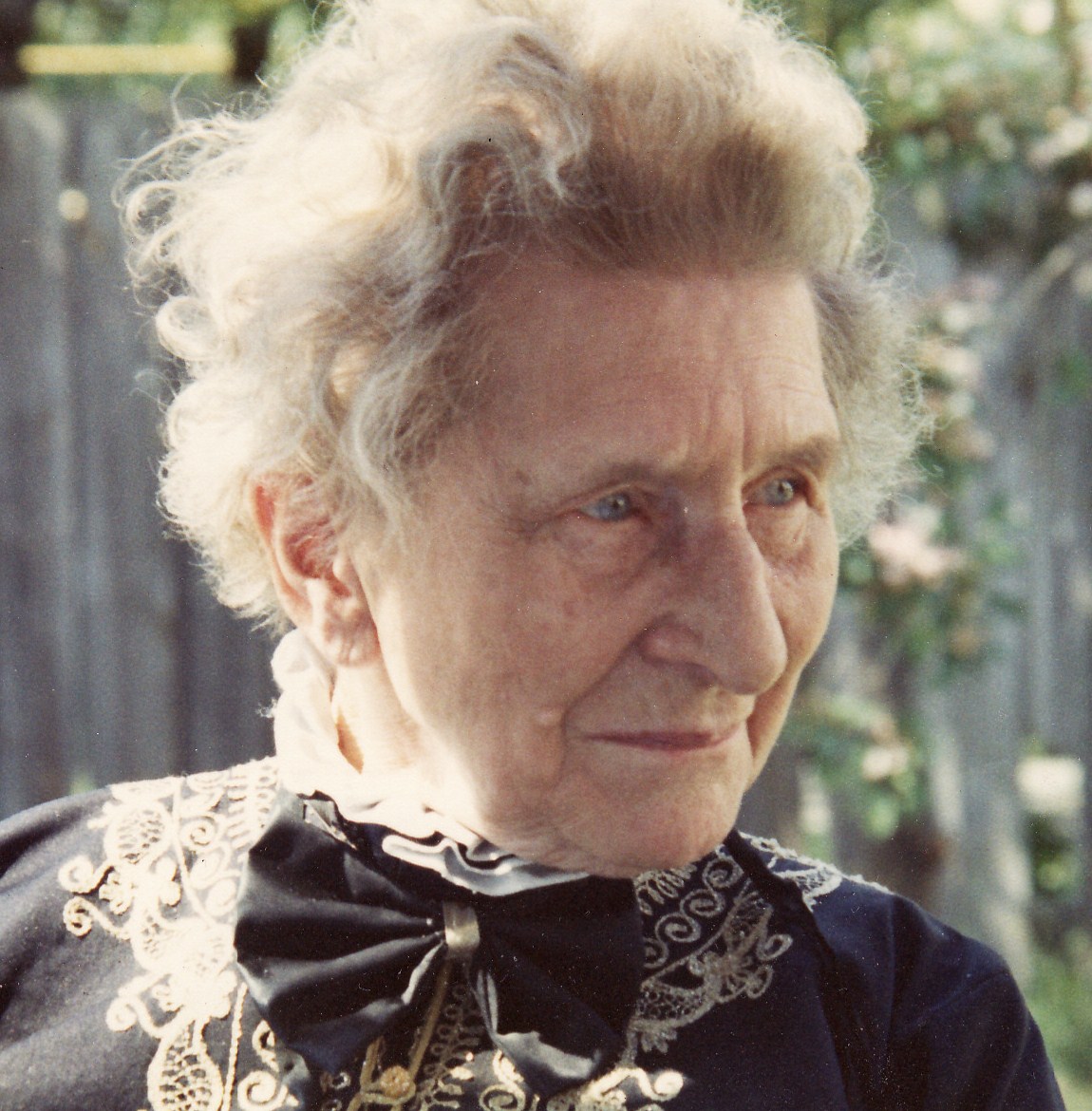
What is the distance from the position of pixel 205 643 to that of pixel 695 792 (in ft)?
6.90

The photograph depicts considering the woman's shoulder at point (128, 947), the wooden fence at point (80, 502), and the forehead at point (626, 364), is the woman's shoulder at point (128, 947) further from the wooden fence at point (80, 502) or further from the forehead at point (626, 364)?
the wooden fence at point (80, 502)

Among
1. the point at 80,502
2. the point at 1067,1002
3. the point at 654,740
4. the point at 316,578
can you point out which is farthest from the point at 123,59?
the point at 1067,1002

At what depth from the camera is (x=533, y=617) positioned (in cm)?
141

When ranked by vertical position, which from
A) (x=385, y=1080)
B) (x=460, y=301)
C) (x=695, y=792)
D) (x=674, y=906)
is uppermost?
(x=460, y=301)

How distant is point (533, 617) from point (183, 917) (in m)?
0.58

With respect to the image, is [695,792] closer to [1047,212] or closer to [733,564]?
[733,564]

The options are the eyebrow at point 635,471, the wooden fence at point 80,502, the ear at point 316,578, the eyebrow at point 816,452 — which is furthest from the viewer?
the wooden fence at point 80,502

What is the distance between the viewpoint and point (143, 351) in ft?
10.8

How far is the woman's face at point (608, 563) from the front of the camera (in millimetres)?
1389

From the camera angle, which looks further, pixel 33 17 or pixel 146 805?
pixel 33 17

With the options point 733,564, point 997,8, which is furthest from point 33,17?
point 733,564

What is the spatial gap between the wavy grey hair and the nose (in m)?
0.26

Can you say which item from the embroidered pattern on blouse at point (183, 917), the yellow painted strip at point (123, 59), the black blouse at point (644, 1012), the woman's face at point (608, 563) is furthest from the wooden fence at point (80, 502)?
the woman's face at point (608, 563)

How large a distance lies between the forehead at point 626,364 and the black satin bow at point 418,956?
18.7 inches
